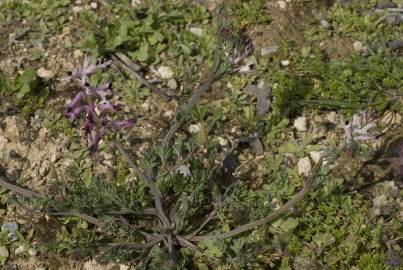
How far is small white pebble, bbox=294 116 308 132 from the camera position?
4.17 metres

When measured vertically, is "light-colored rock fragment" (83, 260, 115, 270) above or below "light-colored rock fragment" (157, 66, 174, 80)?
below

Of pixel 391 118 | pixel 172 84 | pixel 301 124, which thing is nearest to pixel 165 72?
pixel 172 84

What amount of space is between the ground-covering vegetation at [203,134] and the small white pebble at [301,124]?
1cm

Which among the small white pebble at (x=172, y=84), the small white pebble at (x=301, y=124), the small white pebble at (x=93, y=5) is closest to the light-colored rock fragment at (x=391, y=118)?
the small white pebble at (x=301, y=124)

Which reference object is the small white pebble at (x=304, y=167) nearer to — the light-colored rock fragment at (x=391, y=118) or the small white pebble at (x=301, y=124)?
the small white pebble at (x=301, y=124)

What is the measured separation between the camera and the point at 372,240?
3.56m

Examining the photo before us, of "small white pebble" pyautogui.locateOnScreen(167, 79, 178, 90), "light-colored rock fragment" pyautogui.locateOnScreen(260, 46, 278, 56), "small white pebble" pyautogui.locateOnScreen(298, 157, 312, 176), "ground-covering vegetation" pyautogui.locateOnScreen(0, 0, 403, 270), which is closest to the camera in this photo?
"ground-covering vegetation" pyautogui.locateOnScreen(0, 0, 403, 270)

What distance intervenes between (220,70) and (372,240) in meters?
1.61

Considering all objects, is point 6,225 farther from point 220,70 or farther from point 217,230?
point 220,70

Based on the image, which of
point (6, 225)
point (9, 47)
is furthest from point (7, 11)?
point (6, 225)

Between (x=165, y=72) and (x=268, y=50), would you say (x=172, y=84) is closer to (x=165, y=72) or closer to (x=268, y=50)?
(x=165, y=72)

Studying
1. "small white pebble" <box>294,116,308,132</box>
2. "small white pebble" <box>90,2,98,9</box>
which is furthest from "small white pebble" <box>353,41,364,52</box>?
"small white pebble" <box>90,2,98,9</box>

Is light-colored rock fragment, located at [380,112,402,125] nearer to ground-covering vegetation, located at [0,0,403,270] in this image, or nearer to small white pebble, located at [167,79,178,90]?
ground-covering vegetation, located at [0,0,403,270]

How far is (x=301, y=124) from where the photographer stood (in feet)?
13.7
